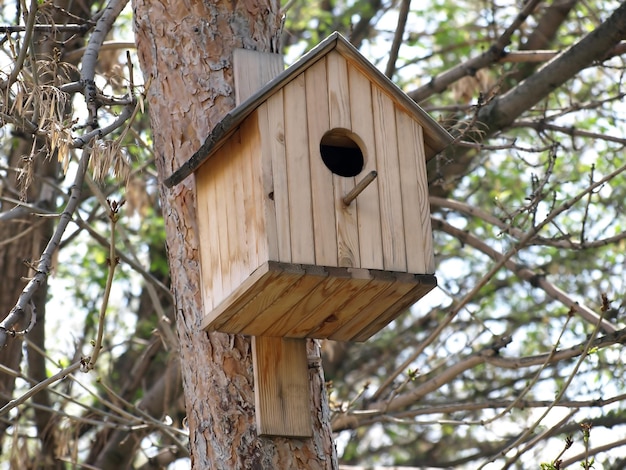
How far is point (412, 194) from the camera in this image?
3.00m

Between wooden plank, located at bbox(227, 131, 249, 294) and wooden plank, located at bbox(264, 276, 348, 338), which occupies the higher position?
wooden plank, located at bbox(227, 131, 249, 294)

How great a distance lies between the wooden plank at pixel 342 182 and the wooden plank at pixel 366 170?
0.02 meters

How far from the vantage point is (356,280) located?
2.80 m

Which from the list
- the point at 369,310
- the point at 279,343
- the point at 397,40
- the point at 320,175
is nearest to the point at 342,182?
the point at 320,175

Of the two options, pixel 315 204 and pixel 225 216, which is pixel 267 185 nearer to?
pixel 315 204

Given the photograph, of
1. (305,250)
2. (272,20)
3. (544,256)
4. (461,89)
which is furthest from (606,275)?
(305,250)

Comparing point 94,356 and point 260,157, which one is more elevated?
point 260,157

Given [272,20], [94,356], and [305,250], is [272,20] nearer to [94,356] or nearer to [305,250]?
[305,250]

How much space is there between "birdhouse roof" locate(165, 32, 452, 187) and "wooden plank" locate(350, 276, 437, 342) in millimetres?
506

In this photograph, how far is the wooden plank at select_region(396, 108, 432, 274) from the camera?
2.93 meters

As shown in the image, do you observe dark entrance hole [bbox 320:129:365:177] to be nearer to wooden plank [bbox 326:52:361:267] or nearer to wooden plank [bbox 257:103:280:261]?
wooden plank [bbox 326:52:361:267]

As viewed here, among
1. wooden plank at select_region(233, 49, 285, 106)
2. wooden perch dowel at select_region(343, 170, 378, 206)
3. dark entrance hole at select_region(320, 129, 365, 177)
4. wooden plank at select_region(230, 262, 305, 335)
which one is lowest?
wooden plank at select_region(230, 262, 305, 335)

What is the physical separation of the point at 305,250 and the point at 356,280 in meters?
0.17

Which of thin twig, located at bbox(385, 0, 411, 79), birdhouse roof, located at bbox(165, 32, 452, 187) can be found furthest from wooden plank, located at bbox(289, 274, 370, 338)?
thin twig, located at bbox(385, 0, 411, 79)
